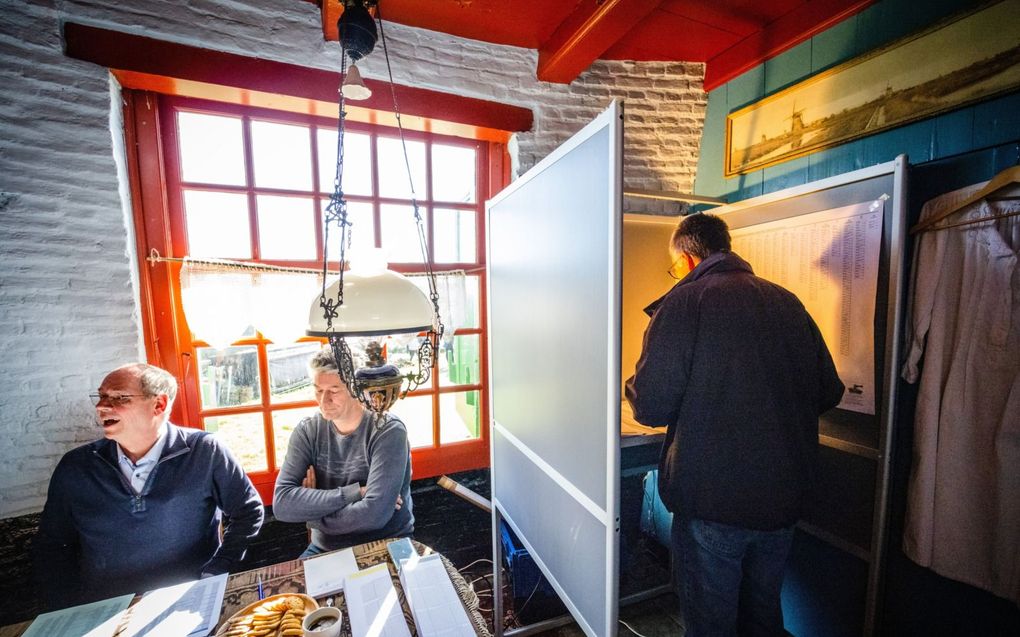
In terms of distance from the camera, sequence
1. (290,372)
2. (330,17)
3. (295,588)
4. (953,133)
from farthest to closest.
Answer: (290,372) < (330,17) < (953,133) < (295,588)

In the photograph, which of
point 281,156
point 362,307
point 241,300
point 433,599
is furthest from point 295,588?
point 281,156

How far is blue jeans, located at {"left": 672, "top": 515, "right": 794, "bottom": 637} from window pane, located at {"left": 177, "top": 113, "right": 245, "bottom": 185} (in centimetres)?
265

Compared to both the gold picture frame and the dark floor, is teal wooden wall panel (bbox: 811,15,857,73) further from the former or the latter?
the dark floor

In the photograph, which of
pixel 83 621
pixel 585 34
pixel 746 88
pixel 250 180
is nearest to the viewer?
pixel 83 621

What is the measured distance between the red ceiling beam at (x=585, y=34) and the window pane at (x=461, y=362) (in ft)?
5.38

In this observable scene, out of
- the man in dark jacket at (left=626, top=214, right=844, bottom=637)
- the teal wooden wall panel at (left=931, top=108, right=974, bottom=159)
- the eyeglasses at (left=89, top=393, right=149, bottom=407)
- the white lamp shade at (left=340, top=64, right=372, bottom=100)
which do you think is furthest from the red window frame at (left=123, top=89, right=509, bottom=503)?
the teal wooden wall panel at (left=931, top=108, right=974, bottom=159)

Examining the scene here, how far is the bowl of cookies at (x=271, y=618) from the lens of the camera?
3.46 ft

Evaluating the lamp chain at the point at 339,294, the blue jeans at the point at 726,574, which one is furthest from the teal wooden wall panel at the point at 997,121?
the lamp chain at the point at 339,294

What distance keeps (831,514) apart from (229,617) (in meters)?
2.30

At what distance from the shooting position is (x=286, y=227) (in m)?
2.12

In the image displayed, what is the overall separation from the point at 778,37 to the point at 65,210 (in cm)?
348

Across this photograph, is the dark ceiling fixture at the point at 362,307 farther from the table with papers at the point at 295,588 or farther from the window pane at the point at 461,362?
the window pane at the point at 461,362

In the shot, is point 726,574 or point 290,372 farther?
point 290,372

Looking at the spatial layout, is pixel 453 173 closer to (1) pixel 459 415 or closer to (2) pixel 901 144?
(1) pixel 459 415
